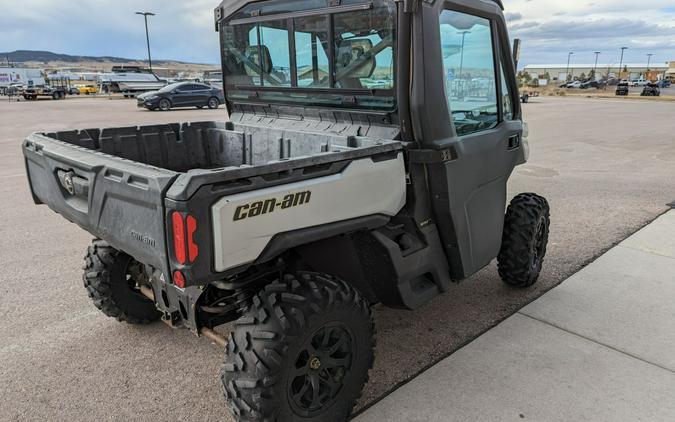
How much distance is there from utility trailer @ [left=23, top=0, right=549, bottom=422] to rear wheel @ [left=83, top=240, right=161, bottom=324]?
14mm

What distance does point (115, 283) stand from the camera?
3455 mm

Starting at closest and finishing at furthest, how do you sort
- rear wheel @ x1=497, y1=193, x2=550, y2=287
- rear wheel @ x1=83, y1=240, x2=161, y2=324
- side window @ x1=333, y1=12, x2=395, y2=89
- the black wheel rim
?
1. the black wheel rim
2. side window @ x1=333, y1=12, x2=395, y2=89
3. rear wheel @ x1=83, y1=240, x2=161, y2=324
4. rear wheel @ x1=497, y1=193, x2=550, y2=287

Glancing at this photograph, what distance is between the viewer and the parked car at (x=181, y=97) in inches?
937

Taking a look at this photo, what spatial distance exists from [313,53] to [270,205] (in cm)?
155

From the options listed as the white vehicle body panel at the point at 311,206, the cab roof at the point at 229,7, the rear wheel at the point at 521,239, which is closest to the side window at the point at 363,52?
the white vehicle body panel at the point at 311,206

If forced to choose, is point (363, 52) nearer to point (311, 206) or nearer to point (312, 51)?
point (312, 51)

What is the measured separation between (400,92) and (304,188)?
98cm

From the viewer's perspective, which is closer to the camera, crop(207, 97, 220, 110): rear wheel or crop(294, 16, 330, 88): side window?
crop(294, 16, 330, 88): side window

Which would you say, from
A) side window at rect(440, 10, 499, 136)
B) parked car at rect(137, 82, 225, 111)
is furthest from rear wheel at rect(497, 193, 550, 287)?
parked car at rect(137, 82, 225, 111)

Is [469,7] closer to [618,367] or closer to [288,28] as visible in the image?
[288,28]

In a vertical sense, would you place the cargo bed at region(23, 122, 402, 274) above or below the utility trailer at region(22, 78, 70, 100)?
below

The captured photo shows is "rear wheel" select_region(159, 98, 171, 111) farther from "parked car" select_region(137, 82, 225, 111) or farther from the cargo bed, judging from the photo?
the cargo bed

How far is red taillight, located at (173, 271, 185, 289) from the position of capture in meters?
2.00

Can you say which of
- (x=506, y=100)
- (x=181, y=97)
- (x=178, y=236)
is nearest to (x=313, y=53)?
(x=506, y=100)
